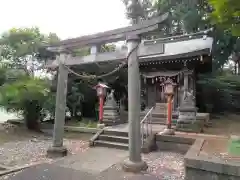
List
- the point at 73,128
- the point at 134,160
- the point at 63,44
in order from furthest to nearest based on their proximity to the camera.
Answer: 1. the point at 73,128
2. the point at 63,44
3. the point at 134,160

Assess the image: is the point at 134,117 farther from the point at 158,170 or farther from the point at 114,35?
the point at 114,35

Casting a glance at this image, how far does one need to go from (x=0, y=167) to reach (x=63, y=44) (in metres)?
4.18

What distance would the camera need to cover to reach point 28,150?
7.84m

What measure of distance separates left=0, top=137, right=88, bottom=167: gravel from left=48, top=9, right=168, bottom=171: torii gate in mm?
650

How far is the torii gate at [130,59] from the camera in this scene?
5.62 metres

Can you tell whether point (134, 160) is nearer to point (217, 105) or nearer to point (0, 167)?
point (0, 167)

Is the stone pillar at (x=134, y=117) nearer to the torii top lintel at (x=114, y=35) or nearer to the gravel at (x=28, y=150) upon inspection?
the torii top lintel at (x=114, y=35)

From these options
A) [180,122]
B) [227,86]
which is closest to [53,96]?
[180,122]

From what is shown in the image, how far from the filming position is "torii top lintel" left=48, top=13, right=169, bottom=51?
17.9 feet

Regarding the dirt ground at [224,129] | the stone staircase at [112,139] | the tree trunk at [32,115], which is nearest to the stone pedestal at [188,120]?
the dirt ground at [224,129]

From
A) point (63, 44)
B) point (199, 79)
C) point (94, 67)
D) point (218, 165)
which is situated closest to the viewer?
point (218, 165)

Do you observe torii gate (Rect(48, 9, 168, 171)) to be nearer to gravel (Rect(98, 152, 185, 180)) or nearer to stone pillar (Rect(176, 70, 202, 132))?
gravel (Rect(98, 152, 185, 180))

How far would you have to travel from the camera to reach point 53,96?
36.7ft

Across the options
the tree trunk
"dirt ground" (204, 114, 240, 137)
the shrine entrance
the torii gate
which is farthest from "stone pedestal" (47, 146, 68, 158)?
the shrine entrance
